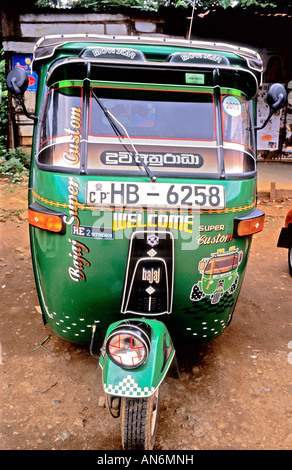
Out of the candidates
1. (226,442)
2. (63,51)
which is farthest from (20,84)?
(226,442)

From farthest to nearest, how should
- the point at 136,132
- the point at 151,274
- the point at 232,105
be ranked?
1. the point at 232,105
2. the point at 136,132
3. the point at 151,274

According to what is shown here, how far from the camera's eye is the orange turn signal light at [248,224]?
2.93 meters

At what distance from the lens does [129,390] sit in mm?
2389

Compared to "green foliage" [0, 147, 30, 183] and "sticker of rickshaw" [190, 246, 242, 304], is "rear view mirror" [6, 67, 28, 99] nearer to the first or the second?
"sticker of rickshaw" [190, 246, 242, 304]

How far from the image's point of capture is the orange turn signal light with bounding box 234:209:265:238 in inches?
115

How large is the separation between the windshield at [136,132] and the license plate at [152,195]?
0.11 meters

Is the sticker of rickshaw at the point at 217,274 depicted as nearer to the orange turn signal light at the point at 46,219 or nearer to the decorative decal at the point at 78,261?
the decorative decal at the point at 78,261

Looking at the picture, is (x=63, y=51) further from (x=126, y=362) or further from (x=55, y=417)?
(x=55, y=417)

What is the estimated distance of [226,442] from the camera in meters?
2.84

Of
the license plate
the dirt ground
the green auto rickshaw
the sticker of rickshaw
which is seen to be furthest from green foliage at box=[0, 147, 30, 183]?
the sticker of rickshaw

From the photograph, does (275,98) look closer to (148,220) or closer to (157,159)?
(157,159)

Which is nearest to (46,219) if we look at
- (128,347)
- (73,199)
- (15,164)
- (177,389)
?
(73,199)

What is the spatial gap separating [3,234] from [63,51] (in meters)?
4.62

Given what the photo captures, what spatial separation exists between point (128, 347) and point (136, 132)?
1.54 meters
